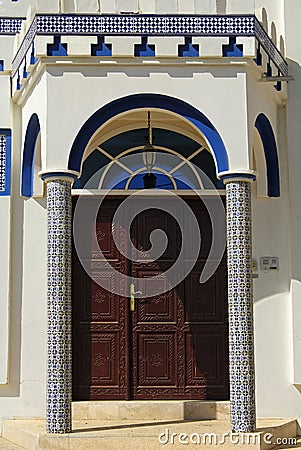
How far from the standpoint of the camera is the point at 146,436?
316 inches

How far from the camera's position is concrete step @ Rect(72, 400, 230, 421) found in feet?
29.9

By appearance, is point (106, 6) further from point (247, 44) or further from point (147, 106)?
point (247, 44)

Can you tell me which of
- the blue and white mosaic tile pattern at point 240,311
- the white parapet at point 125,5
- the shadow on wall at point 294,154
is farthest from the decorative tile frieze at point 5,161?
the shadow on wall at point 294,154

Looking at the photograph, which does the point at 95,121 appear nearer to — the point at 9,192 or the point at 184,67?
the point at 184,67

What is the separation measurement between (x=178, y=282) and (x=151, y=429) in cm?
203

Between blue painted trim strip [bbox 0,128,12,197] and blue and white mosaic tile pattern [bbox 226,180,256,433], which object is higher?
blue painted trim strip [bbox 0,128,12,197]

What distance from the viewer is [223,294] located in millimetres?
9734

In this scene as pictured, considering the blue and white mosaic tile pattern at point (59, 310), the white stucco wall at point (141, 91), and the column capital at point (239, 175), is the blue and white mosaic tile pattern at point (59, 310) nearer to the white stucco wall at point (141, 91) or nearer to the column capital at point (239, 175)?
the white stucco wall at point (141, 91)

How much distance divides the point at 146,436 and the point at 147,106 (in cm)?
323

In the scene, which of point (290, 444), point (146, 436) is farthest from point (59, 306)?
point (290, 444)

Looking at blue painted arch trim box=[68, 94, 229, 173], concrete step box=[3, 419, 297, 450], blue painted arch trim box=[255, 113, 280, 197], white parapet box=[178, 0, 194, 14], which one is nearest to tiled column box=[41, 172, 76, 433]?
concrete step box=[3, 419, 297, 450]

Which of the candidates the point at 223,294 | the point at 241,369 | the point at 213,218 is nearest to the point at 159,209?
the point at 213,218

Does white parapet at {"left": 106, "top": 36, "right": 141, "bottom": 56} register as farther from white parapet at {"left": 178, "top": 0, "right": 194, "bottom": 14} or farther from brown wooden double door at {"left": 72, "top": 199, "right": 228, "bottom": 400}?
brown wooden double door at {"left": 72, "top": 199, "right": 228, "bottom": 400}

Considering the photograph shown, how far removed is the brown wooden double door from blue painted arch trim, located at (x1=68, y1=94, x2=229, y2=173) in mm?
1711
